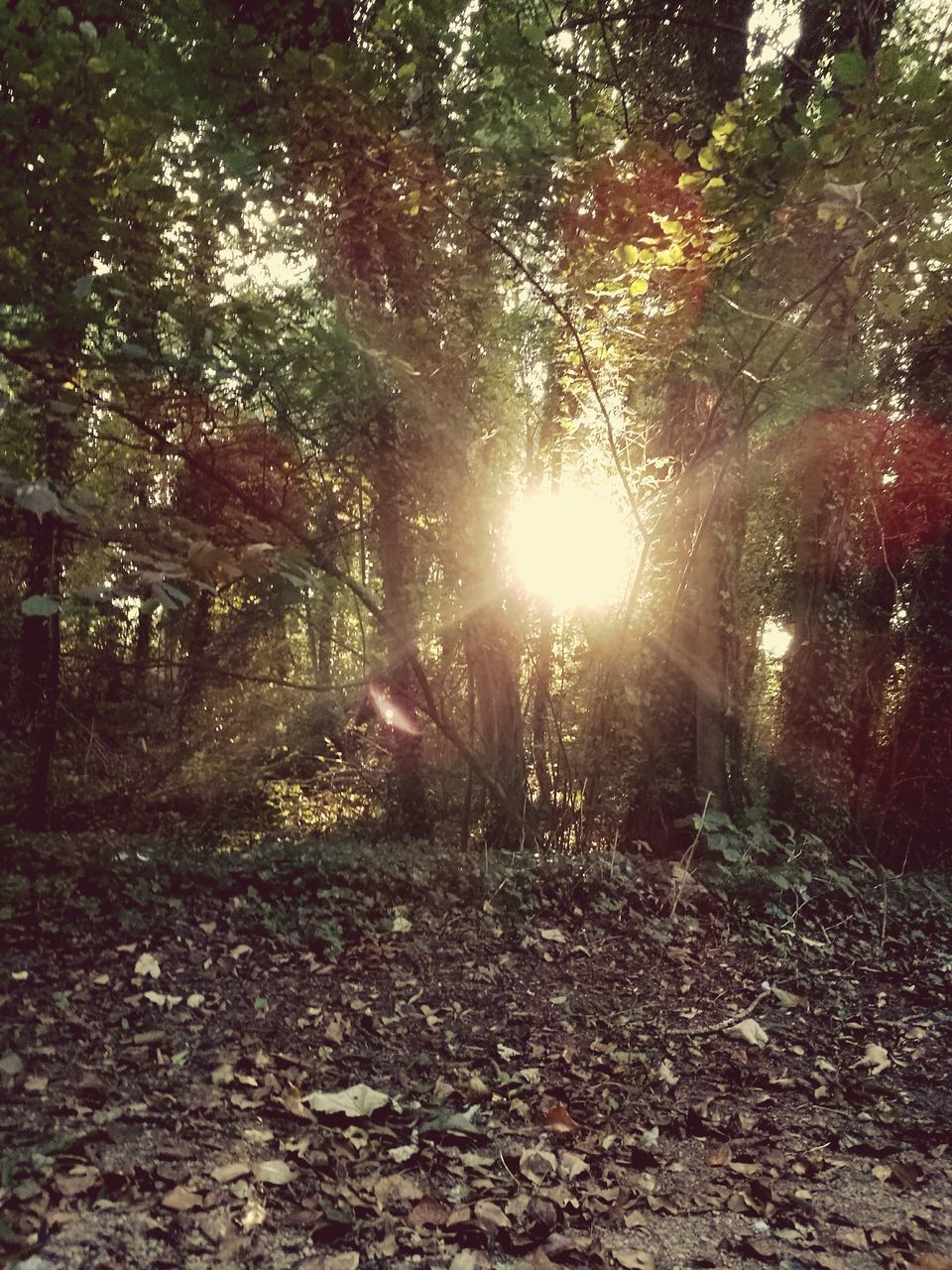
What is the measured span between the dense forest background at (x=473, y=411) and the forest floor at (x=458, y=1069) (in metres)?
1.24

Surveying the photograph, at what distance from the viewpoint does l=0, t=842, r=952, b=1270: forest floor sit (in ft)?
7.30

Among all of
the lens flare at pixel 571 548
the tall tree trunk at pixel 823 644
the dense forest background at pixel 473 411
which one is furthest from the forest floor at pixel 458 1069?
the tall tree trunk at pixel 823 644

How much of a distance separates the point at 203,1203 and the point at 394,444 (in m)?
6.21

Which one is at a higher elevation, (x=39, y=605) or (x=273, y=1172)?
(x=39, y=605)

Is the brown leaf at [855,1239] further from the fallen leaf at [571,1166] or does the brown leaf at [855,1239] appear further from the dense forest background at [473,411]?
the dense forest background at [473,411]

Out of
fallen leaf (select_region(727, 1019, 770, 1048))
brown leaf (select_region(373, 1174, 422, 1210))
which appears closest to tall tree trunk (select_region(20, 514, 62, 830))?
brown leaf (select_region(373, 1174, 422, 1210))

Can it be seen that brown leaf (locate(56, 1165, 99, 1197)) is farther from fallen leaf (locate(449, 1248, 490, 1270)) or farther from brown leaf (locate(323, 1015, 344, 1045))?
brown leaf (locate(323, 1015, 344, 1045))

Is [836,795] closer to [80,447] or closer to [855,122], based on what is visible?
[855,122]

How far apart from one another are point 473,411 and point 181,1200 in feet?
22.2

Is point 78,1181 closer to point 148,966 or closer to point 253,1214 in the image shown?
point 253,1214

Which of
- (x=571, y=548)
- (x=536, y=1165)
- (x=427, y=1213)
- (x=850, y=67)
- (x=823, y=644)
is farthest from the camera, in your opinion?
(x=823, y=644)

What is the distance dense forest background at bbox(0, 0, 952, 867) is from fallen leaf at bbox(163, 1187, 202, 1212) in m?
1.66

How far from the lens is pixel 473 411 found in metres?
7.75

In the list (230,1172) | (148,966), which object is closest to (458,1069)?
(230,1172)
